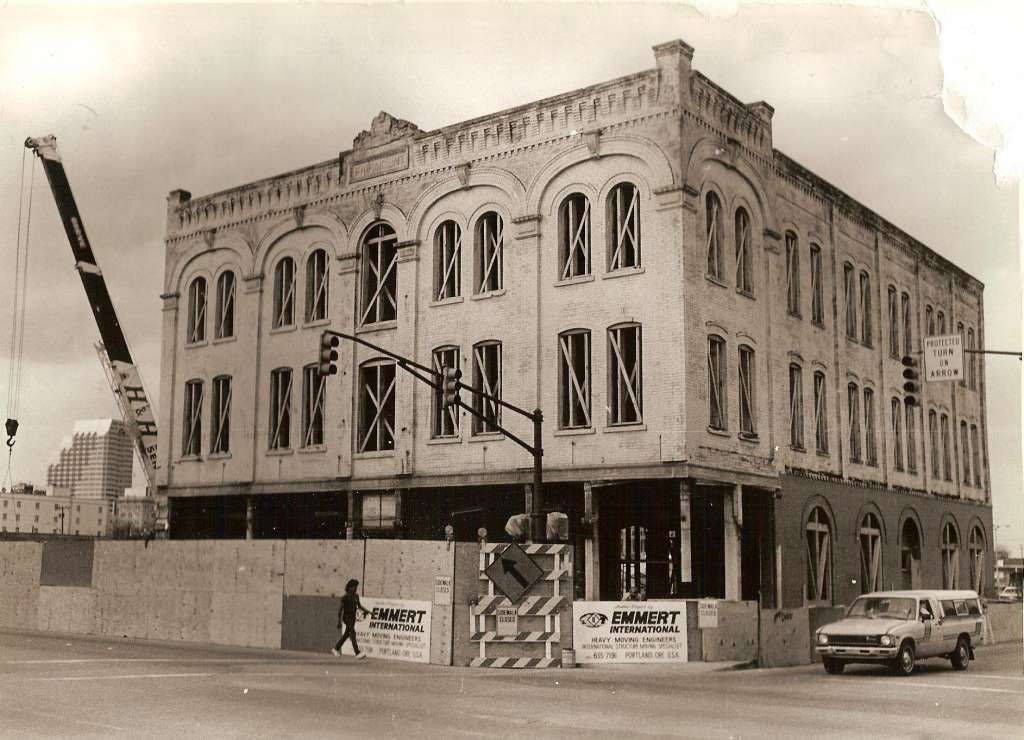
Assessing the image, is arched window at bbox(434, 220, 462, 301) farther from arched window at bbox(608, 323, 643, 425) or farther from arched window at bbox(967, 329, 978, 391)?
arched window at bbox(967, 329, 978, 391)

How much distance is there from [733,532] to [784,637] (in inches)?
102

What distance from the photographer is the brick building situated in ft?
83.6

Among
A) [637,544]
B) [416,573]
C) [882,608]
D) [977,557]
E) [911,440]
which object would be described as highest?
[911,440]

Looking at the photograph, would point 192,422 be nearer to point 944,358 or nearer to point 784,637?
point 784,637

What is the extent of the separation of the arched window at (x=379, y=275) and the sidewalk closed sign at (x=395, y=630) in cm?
870

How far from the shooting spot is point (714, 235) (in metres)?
26.2

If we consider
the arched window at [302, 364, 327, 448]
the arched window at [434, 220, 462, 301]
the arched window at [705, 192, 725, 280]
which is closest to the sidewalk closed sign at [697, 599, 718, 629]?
the arched window at [705, 192, 725, 280]

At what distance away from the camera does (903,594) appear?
21.6 metres

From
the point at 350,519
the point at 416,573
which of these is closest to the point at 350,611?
the point at 416,573

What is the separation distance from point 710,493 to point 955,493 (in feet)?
20.2

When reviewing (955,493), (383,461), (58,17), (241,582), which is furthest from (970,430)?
(58,17)

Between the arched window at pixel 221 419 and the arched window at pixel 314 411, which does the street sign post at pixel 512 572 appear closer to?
the arched window at pixel 314 411

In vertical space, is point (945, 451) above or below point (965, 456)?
above

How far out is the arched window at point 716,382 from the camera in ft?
84.2
